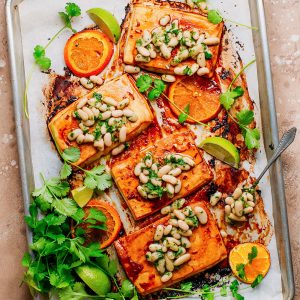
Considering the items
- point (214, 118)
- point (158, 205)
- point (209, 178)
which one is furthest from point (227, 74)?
point (158, 205)

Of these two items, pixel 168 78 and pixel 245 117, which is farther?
pixel 168 78

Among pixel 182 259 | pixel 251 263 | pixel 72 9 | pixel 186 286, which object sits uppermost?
pixel 72 9

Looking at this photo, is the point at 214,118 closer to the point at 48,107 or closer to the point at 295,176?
the point at 295,176

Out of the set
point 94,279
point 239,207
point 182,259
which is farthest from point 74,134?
point 239,207

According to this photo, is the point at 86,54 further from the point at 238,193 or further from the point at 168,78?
the point at 238,193

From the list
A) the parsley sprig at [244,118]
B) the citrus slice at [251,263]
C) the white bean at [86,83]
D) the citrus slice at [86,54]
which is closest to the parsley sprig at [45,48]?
the citrus slice at [86,54]

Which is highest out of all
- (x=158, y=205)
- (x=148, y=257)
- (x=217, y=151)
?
(x=217, y=151)

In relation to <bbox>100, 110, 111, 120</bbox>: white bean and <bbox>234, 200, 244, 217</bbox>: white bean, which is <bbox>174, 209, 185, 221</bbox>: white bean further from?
<bbox>100, 110, 111, 120</bbox>: white bean
